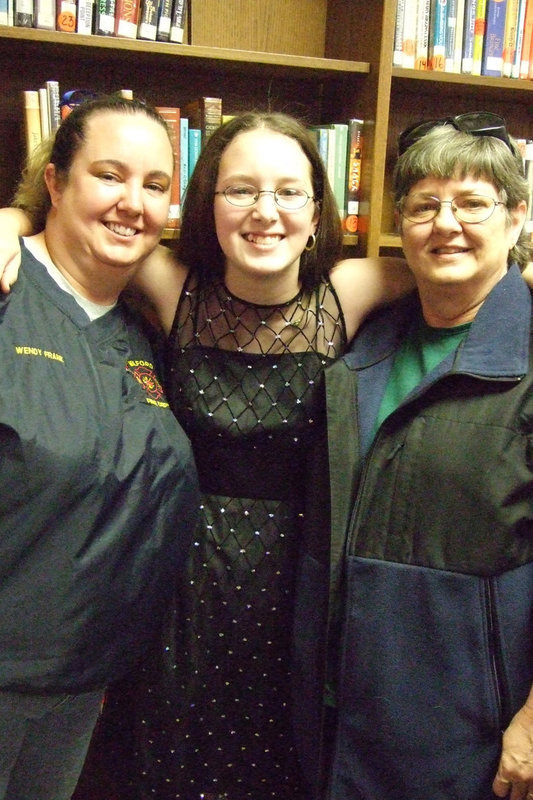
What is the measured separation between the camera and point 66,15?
153 cm

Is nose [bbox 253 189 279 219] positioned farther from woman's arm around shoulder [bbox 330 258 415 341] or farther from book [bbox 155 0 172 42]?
book [bbox 155 0 172 42]

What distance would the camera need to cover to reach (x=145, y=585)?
1.11m

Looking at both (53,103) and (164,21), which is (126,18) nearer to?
(164,21)

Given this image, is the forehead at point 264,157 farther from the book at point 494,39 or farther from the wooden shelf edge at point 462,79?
the book at point 494,39

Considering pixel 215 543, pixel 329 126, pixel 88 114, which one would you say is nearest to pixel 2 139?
pixel 88 114

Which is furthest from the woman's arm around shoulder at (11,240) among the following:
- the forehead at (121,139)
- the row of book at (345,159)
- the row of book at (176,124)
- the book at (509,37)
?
the book at (509,37)

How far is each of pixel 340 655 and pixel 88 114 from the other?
3.34 feet

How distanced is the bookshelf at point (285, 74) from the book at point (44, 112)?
4.2 inches

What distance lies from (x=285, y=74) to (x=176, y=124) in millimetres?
364

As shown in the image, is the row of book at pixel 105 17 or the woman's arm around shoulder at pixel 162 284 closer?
the woman's arm around shoulder at pixel 162 284

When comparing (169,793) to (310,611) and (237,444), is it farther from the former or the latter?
(237,444)

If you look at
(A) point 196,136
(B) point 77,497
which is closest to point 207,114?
(A) point 196,136

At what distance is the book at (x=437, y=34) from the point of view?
1723 mm

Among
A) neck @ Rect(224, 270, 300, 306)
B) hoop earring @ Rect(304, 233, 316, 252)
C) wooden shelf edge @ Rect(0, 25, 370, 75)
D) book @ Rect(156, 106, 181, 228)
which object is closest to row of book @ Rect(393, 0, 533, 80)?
wooden shelf edge @ Rect(0, 25, 370, 75)
